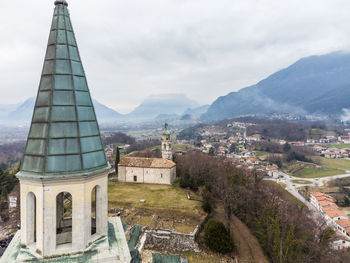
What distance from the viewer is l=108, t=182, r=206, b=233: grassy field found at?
2148 centimetres

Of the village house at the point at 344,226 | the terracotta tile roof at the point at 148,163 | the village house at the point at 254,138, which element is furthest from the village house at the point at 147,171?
the village house at the point at 254,138

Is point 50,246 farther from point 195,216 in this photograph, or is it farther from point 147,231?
point 195,216

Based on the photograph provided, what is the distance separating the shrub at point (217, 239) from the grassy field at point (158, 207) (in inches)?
72.8

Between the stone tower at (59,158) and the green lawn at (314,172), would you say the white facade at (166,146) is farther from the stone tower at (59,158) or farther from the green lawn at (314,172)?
the green lawn at (314,172)

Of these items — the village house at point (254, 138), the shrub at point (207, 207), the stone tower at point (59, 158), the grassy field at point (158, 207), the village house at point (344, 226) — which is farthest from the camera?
the village house at point (254, 138)

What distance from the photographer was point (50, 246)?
13.3 ft

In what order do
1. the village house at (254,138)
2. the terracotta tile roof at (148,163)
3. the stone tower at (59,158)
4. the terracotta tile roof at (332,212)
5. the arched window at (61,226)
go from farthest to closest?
the village house at (254,138) < the terracotta tile roof at (332,212) < the terracotta tile roof at (148,163) < the arched window at (61,226) < the stone tower at (59,158)

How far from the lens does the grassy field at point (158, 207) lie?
21.5 metres

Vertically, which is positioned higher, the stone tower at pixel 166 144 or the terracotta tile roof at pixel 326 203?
the stone tower at pixel 166 144

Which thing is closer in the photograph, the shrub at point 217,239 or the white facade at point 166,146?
the shrub at point 217,239

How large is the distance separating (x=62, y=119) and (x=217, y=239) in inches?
727

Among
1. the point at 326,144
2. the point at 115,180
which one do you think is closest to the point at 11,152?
the point at 115,180

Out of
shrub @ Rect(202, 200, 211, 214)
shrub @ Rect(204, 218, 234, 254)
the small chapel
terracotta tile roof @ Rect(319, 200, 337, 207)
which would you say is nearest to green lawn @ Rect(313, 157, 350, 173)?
terracotta tile roof @ Rect(319, 200, 337, 207)

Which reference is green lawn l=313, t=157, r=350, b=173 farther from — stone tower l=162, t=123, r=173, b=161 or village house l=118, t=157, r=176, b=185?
village house l=118, t=157, r=176, b=185
